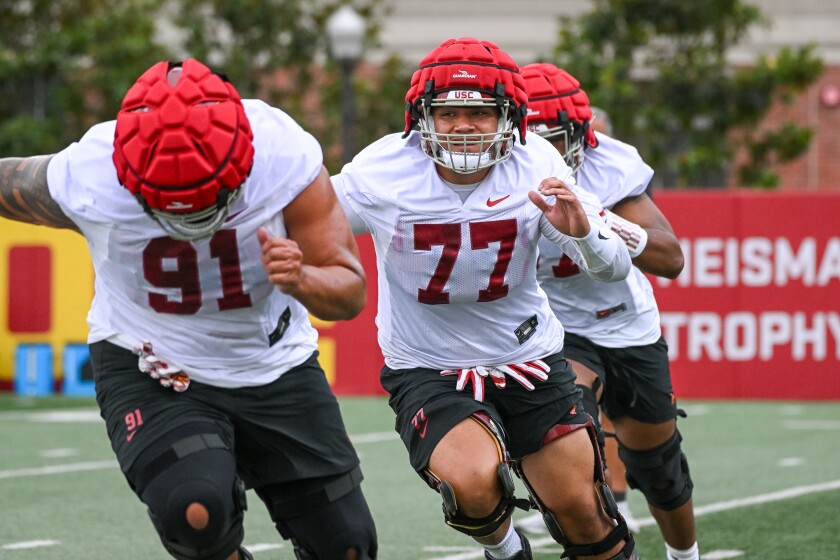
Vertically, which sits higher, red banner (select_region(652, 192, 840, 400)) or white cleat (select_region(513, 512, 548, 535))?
white cleat (select_region(513, 512, 548, 535))

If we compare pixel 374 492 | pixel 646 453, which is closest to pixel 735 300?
pixel 374 492

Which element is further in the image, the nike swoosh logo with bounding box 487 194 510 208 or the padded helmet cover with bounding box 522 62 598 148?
the padded helmet cover with bounding box 522 62 598 148

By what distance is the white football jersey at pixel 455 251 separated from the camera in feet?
15.5

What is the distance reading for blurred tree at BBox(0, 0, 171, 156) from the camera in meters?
18.4

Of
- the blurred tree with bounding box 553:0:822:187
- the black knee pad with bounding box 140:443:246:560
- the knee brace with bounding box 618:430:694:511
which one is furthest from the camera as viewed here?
the blurred tree with bounding box 553:0:822:187

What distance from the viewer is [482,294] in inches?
188

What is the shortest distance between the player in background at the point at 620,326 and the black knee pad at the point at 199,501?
173 cm

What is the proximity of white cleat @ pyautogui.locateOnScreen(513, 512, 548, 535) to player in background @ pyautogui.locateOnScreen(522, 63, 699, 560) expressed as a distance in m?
1.38

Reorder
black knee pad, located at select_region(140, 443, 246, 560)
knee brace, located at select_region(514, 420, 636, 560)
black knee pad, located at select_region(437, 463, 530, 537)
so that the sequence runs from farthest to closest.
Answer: knee brace, located at select_region(514, 420, 636, 560) < black knee pad, located at select_region(437, 463, 530, 537) < black knee pad, located at select_region(140, 443, 246, 560)

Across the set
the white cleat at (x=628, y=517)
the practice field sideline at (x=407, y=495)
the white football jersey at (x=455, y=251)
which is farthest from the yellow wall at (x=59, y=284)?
the white football jersey at (x=455, y=251)

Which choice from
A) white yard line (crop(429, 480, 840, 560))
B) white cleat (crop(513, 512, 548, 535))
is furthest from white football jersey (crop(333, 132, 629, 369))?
white cleat (crop(513, 512, 548, 535))

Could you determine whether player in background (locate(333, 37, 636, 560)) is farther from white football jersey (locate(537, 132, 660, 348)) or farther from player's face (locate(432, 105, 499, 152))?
white football jersey (locate(537, 132, 660, 348))

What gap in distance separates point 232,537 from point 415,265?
1090mm

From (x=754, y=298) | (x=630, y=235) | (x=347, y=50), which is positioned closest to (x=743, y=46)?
(x=347, y=50)
